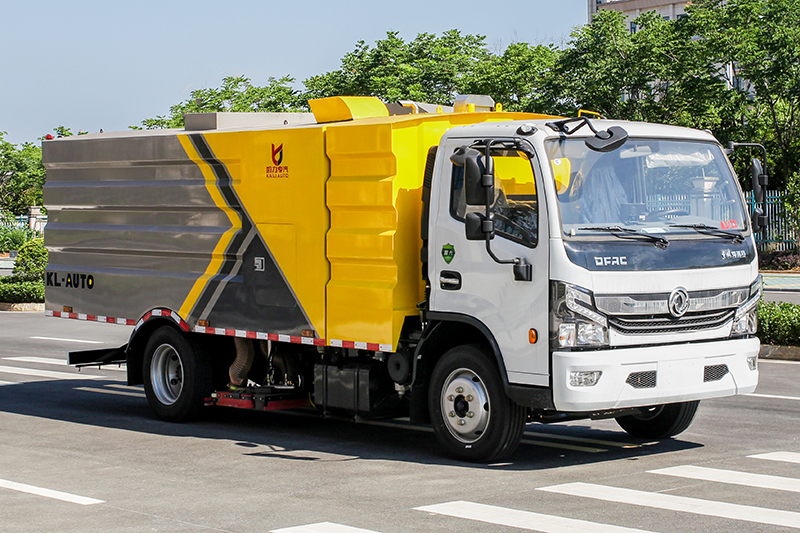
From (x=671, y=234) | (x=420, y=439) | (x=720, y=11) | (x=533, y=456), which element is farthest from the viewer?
(x=720, y=11)

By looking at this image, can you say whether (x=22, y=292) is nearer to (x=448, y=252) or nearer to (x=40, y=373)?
(x=40, y=373)

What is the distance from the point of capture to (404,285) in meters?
9.03

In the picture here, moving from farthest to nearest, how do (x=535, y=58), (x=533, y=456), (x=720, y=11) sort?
(x=535, y=58)
(x=720, y=11)
(x=533, y=456)

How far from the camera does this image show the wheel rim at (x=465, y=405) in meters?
8.54

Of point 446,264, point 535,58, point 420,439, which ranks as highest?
point 535,58

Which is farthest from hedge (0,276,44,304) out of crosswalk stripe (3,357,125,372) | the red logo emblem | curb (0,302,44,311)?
the red logo emblem

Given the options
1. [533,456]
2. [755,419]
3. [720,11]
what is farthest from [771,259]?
[533,456]

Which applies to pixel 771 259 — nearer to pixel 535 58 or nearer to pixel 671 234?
pixel 535 58

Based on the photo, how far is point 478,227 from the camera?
8.27m

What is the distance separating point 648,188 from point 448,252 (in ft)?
5.40

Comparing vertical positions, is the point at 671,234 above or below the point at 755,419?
above

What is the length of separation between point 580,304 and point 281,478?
8.51ft

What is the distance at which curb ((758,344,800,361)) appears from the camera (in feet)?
49.9

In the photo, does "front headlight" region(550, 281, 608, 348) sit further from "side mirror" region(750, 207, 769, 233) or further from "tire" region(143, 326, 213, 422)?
"tire" region(143, 326, 213, 422)
